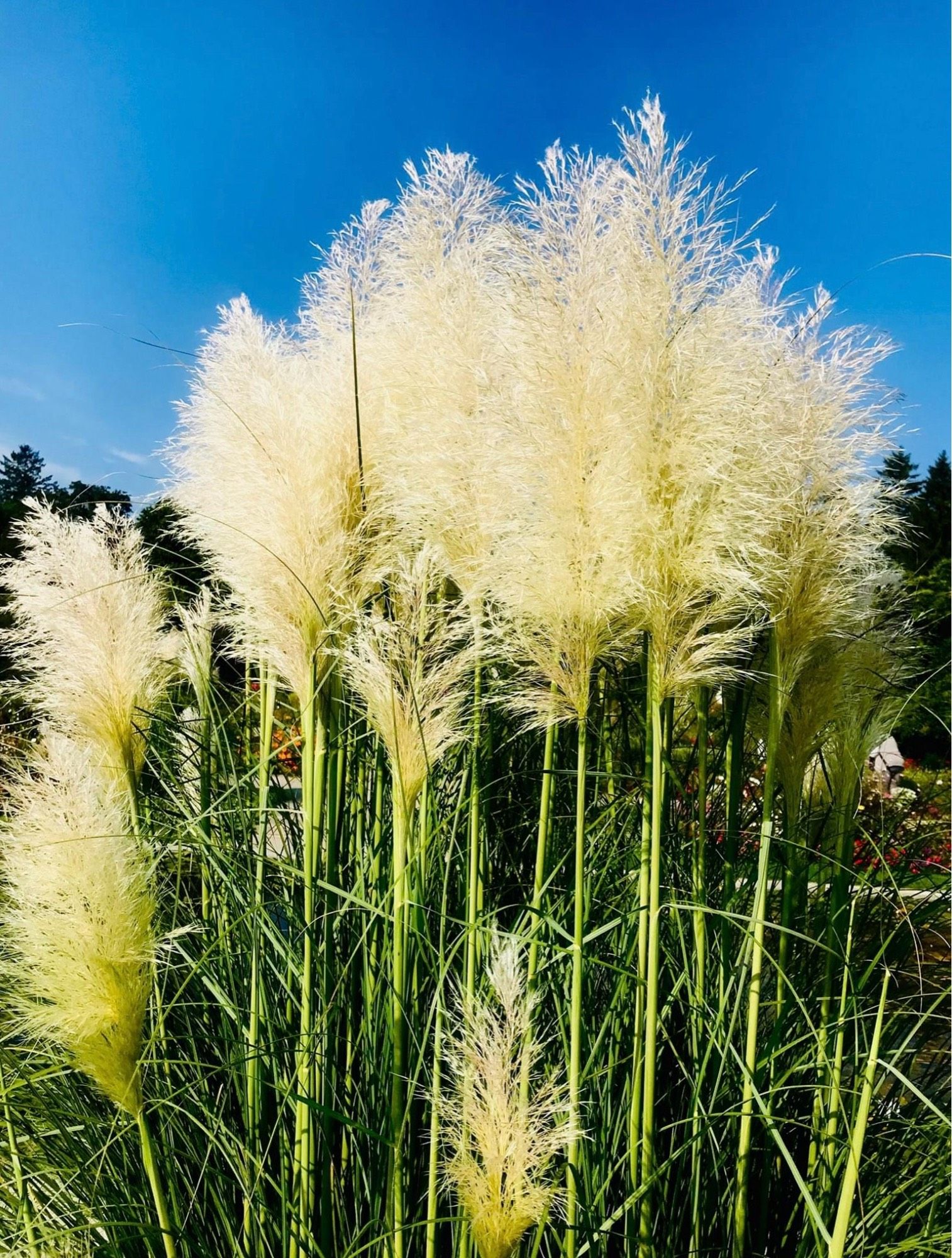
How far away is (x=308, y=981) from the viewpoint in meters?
2.12

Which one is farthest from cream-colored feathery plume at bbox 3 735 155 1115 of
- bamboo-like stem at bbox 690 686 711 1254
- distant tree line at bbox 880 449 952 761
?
distant tree line at bbox 880 449 952 761

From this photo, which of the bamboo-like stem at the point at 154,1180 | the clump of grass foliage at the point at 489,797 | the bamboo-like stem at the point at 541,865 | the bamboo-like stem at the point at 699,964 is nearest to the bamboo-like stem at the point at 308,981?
the clump of grass foliage at the point at 489,797

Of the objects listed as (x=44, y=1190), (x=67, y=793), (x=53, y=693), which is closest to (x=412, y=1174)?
(x=44, y=1190)

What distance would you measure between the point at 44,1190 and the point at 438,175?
301 centimetres

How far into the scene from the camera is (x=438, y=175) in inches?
105

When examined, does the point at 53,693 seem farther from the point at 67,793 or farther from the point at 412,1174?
the point at 412,1174

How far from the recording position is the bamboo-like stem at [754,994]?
2070mm

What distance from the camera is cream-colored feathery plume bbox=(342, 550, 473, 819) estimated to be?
1.89 meters

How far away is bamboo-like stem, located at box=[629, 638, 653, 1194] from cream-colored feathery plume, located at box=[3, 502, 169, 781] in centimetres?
143

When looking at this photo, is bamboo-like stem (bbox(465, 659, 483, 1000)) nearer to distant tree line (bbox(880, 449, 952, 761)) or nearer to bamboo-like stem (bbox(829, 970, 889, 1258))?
bamboo-like stem (bbox(829, 970, 889, 1258))

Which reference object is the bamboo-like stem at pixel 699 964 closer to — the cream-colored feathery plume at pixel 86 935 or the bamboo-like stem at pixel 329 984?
the bamboo-like stem at pixel 329 984

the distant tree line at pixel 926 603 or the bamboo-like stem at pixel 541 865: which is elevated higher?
the distant tree line at pixel 926 603

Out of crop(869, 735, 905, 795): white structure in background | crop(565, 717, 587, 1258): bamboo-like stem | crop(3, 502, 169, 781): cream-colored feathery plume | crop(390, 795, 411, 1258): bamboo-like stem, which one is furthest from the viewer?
crop(869, 735, 905, 795): white structure in background

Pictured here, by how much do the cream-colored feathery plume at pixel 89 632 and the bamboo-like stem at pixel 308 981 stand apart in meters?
0.66
